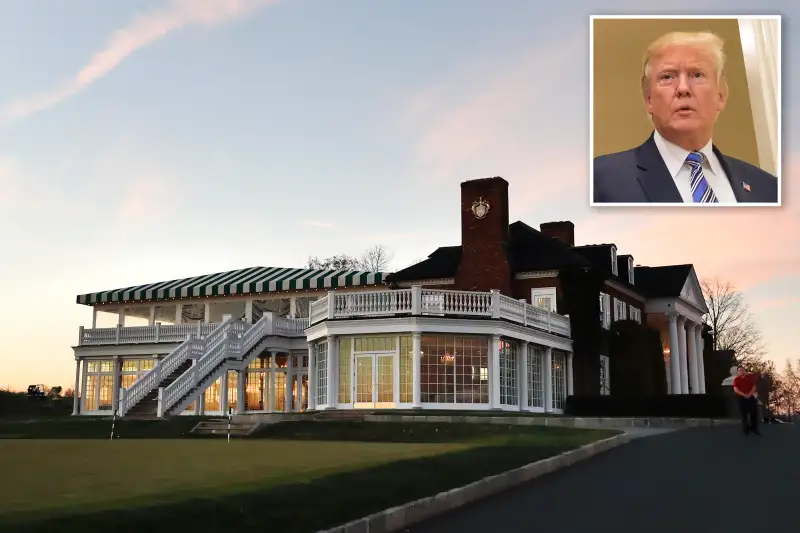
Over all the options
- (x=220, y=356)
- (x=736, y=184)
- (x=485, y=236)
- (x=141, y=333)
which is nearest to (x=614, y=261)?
(x=485, y=236)

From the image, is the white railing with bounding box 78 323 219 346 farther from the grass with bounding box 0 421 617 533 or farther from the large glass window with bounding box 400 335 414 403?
the grass with bounding box 0 421 617 533

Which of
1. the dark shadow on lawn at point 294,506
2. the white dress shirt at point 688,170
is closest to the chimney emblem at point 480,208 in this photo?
the white dress shirt at point 688,170

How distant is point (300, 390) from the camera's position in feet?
134

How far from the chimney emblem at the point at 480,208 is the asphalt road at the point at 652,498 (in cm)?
2205

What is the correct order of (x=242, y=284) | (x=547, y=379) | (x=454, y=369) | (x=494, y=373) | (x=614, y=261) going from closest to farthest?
(x=454, y=369) → (x=494, y=373) → (x=547, y=379) → (x=614, y=261) → (x=242, y=284)

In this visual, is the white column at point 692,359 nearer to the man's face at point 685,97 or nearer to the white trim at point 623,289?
the white trim at point 623,289

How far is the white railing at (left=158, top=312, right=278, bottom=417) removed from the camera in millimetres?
30797

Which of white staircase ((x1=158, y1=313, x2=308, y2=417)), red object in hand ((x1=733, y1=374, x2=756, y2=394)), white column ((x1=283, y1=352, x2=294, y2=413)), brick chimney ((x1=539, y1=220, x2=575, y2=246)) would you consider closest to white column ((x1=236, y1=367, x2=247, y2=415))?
white staircase ((x1=158, y1=313, x2=308, y2=417))

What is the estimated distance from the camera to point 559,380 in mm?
36875

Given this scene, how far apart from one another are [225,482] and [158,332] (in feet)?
111

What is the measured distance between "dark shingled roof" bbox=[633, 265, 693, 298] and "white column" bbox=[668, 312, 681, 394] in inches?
55.5

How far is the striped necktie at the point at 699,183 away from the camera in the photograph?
19.0 meters

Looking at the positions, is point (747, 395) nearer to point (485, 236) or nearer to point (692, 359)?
point (485, 236)

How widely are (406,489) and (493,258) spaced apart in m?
28.3
